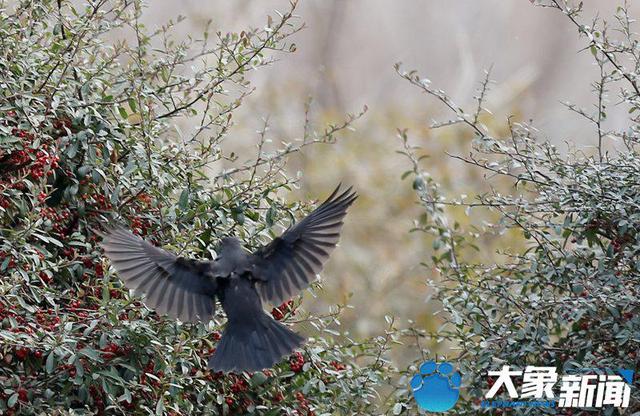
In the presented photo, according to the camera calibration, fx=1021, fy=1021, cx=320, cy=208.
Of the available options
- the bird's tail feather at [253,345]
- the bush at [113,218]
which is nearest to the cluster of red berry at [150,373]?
the bush at [113,218]

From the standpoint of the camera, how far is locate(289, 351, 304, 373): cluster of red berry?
3.23 m

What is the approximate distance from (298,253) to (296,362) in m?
0.35

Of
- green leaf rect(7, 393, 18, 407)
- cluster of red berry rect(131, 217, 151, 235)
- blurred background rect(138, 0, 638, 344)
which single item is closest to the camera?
green leaf rect(7, 393, 18, 407)

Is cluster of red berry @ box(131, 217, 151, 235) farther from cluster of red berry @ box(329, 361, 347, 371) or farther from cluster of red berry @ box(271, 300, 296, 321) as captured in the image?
cluster of red berry @ box(329, 361, 347, 371)

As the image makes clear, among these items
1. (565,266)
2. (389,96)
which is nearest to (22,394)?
(565,266)

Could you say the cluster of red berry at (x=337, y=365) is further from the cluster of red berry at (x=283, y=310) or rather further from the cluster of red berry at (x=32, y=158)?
the cluster of red berry at (x=32, y=158)

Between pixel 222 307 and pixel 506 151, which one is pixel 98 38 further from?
pixel 506 151

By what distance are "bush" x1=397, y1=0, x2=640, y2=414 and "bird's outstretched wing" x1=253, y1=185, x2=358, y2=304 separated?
416 millimetres

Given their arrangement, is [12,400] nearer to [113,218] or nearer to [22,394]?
Result: [22,394]

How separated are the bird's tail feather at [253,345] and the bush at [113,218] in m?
0.09

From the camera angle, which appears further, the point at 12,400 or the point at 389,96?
the point at 389,96

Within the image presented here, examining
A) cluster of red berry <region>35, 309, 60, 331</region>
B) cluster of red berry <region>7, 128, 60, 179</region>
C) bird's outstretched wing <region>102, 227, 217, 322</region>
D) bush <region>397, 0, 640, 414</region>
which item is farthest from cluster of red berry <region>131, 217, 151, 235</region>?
bush <region>397, 0, 640, 414</region>

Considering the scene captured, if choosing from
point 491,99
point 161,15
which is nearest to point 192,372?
point 491,99

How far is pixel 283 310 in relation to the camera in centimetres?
337
